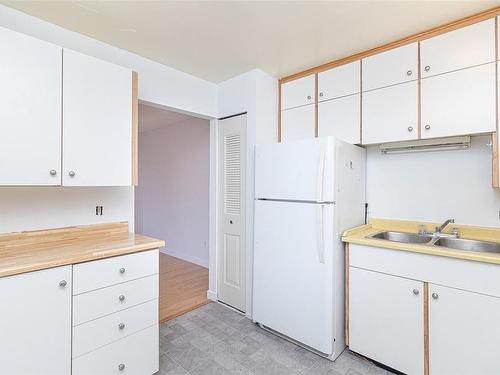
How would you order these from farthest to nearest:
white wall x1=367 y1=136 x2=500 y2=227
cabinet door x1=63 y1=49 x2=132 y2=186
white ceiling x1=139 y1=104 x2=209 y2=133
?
1. white ceiling x1=139 y1=104 x2=209 y2=133
2. white wall x1=367 y1=136 x2=500 y2=227
3. cabinet door x1=63 y1=49 x2=132 y2=186

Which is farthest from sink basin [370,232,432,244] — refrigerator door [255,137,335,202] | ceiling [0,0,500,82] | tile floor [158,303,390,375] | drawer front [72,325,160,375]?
drawer front [72,325,160,375]

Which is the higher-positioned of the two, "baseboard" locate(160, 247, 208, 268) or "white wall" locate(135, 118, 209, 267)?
"white wall" locate(135, 118, 209, 267)

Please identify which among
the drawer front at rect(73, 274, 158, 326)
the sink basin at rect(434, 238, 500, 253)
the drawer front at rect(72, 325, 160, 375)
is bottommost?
the drawer front at rect(72, 325, 160, 375)

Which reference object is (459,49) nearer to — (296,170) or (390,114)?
(390,114)

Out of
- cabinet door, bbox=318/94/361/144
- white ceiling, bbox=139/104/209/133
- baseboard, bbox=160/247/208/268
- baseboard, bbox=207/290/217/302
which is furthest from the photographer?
baseboard, bbox=160/247/208/268

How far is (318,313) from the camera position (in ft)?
6.46

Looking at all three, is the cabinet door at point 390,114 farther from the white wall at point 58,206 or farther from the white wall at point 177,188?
the white wall at point 177,188

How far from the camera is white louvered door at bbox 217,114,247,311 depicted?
8.90ft

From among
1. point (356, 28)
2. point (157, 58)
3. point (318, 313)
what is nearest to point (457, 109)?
point (356, 28)

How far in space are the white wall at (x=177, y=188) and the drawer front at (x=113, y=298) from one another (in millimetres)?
2496

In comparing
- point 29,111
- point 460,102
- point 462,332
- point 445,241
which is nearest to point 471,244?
point 445,241

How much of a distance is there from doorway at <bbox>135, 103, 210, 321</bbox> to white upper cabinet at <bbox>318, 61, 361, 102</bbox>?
76.9 inches

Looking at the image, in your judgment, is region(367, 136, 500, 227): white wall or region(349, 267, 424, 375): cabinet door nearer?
region(349, 267, 424, 375): cabinet door

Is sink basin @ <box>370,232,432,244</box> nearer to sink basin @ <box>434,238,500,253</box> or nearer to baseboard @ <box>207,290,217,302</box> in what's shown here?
sink basin @ <box>434,238,500,253</box>
